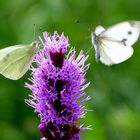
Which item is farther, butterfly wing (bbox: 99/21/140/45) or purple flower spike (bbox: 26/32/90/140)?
butterfly wing (bbox: 99/21/140/45)

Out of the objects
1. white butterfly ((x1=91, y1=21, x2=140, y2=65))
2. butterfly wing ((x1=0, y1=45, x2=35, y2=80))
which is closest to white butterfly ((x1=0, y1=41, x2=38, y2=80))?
butterfly wing ((x1=0, y1=45, x2=35, y2=80))

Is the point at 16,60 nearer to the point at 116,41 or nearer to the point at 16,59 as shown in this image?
the point at 16,59

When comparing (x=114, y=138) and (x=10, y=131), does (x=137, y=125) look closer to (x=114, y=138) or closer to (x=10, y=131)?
(x=114, y=138)

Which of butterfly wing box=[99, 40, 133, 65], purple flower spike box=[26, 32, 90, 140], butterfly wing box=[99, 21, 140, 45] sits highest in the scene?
butterfly wing box=[99, 21, 140, 45]

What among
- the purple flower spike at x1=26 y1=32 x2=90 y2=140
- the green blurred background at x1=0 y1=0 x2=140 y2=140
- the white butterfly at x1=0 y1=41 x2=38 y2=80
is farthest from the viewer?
the green blurred background at x1=0 y1=0 x2=140 y2=140

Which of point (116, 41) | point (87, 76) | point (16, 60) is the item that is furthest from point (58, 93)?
point (87, 76)

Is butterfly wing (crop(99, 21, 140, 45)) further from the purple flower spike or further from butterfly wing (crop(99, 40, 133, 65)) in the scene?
the purple flower spike

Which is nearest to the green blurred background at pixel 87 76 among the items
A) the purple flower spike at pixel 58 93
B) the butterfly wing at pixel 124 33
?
the butterfly wing at pixel 124 33
